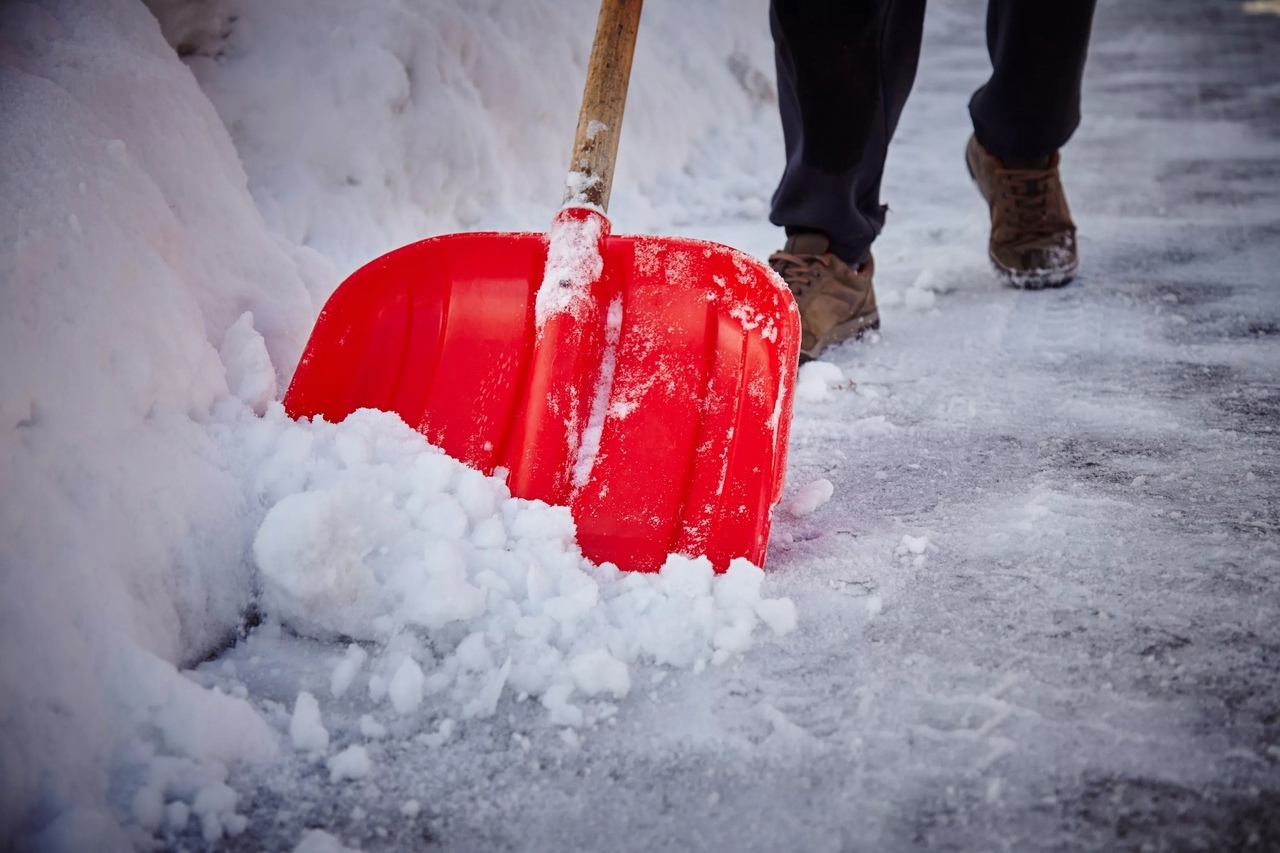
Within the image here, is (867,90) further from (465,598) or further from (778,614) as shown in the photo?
(465,598)

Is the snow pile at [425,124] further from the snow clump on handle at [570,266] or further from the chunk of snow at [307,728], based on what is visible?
the chunk of snow at [307,728]

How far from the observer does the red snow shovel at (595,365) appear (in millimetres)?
1120

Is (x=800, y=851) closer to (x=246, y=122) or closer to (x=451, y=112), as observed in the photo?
(x=246, y=122)

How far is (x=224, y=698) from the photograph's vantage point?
83 centimetres

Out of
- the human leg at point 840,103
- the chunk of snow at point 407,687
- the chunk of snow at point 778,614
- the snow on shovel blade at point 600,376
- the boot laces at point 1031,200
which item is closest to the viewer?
the chunk of snow at point 407,687

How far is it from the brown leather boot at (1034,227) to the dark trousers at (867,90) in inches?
2.0

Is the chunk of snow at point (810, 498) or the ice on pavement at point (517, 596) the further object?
the chunk of snow at point (810, 498)

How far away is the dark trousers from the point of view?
1674 millimetres

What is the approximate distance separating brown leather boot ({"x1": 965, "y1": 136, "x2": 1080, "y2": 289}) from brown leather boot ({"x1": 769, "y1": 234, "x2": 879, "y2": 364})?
44cm

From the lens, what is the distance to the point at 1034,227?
Answer: 212 centimetres

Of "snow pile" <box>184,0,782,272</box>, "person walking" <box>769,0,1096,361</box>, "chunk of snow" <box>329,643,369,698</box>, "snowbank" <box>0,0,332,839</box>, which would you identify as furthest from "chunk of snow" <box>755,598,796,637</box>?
"snow pile" <box>184,0,782,272</box>

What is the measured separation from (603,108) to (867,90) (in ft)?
2.17

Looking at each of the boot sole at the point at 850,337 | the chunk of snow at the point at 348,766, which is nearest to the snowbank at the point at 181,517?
the chunk of snow at the point at 348,766

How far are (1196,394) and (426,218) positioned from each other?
159 centimetres
